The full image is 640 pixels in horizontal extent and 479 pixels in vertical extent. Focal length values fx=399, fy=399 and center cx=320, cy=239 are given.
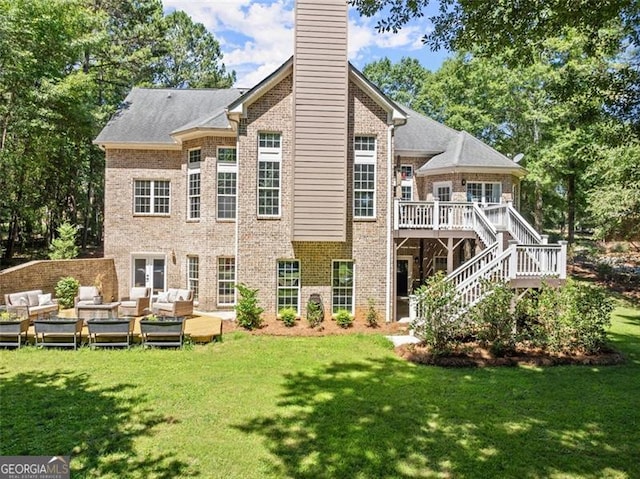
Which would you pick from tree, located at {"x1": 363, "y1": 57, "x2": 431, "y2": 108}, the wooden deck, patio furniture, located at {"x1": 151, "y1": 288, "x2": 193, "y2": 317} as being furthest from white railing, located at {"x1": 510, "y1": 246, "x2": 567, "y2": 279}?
tree, located at {"x1": 363, "y1": 57, "x2": 431, "y2": 108}

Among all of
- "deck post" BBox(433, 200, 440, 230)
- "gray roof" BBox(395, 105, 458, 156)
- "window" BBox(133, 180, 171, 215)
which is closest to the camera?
"deck post" BBox(433, 200, 440, 230)

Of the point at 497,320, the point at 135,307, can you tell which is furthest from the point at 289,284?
the point at 497,320

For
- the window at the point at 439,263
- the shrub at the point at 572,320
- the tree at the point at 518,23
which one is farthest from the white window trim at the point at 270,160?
the shrub at the point at 572,320

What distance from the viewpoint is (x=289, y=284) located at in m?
13.7

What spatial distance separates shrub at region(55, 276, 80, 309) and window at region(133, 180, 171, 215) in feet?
12.5

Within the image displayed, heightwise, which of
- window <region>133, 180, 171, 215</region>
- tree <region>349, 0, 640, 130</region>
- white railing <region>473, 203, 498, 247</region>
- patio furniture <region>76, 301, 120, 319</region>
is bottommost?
patio furniture <region>76, 301, 120, 319</region>

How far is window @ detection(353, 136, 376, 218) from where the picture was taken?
13.8 m

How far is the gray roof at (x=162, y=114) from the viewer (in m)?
16.7

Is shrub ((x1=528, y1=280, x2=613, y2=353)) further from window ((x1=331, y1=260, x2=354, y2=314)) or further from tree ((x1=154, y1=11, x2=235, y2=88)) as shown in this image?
tree ((x1=154, y1=11, x2=235, y2=88))

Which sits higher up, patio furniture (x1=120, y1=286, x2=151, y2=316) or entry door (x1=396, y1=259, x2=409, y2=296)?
entry door (x1=396, y1=259, x2=409, y2=296)

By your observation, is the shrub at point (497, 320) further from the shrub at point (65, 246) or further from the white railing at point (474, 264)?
the shrub at point (65, 246)

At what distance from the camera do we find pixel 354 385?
26.6 ft

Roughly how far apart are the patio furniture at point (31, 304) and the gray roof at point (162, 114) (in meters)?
6.74

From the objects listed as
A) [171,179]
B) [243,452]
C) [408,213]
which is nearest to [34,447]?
[243,452]
